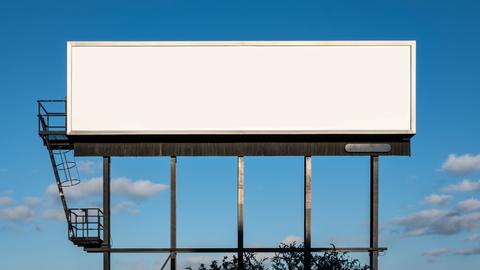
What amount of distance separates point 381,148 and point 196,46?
7642 millimetres

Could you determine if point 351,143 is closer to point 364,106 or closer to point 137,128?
point 364,106

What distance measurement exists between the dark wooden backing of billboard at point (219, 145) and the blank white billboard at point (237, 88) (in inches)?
16.3

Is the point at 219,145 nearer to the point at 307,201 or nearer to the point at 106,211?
the point at 307,201

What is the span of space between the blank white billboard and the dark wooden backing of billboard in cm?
41

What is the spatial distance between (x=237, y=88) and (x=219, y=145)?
7.07 feet

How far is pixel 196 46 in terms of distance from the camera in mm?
29781

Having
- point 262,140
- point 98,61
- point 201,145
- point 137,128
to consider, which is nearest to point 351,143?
point 262,140

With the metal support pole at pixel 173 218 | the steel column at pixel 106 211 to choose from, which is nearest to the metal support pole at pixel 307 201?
the metal support pole at pixel 173 218

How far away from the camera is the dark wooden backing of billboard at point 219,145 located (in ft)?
97.8

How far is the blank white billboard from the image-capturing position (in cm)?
2969

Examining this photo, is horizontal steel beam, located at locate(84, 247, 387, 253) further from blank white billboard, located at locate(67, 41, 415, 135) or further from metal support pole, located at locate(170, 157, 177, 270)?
blank white billboard, located at locate(67, 41, 415, 135)

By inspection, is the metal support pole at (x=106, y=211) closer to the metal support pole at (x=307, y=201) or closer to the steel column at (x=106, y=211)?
the steel column at (x=106, y=211)

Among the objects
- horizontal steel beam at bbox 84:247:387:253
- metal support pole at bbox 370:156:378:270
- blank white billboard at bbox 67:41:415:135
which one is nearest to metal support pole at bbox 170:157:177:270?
horizontal steel beam at bbox 84:247:387:253

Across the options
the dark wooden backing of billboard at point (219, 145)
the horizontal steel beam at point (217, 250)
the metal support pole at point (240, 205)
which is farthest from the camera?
the dark wooden backing of billboard at point (219, 145)
